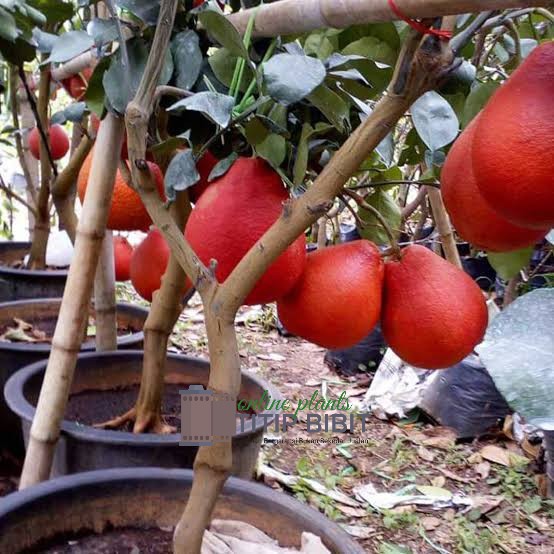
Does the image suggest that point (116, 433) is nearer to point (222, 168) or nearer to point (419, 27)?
point (222, 168)

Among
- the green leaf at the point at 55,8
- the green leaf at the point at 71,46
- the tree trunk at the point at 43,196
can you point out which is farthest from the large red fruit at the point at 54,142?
the green leaf at the point at 71,46

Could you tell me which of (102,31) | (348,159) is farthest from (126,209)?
(348,159)

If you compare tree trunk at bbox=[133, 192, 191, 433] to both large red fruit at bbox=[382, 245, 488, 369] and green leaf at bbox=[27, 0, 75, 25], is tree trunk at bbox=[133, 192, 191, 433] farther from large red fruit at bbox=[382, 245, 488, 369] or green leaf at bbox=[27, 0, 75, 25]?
green leaf at bbox=[27, 0, 75, 25]

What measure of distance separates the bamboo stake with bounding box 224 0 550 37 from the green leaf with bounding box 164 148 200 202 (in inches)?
4.6

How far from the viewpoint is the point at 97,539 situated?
735 millimetres

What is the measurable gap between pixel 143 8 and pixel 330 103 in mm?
214

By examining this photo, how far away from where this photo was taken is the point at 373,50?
1.82ft

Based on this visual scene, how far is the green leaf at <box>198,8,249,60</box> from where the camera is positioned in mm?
466

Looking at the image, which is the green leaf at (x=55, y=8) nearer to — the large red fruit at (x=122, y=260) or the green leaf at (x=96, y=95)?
the green leaf at (x=96, y=95)

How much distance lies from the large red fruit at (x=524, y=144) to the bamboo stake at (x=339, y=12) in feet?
0.13

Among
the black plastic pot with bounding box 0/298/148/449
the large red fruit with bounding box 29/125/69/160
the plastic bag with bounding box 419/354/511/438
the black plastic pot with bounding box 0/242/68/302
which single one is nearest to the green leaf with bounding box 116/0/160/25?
the black plastic pot with bounding box 0/298/148/449

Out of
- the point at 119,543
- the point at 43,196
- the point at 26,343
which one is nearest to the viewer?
the point at 119,543

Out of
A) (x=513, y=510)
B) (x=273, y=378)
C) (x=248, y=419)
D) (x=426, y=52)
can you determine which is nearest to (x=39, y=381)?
(x=248, y=419)

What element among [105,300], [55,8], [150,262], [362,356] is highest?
[55,8]
